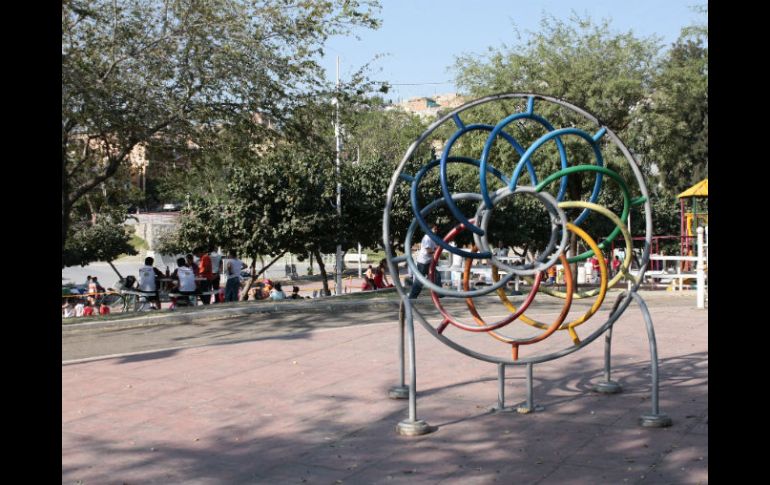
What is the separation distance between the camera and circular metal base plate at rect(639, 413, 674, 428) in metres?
6.40

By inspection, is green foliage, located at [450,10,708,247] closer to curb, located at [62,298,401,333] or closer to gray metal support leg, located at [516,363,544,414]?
curb, located at [62,298,401,333]

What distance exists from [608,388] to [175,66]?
9111 mm

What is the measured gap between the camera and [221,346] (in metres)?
10.4

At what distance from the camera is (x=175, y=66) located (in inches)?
541

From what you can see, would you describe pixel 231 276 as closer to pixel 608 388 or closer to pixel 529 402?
pixel 608 388

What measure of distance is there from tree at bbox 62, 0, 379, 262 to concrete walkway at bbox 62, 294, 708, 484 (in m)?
4.88

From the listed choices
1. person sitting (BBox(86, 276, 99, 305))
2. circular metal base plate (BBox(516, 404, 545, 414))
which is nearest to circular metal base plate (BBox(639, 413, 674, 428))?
circular metal base plate (BBox(516, 404, 545, 414))

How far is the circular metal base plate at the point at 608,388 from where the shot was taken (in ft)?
24.9

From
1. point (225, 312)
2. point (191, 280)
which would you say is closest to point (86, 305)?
point (191, 280)
